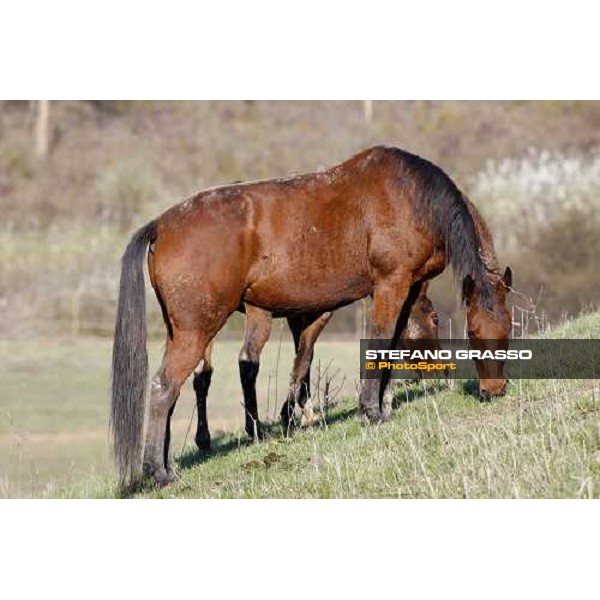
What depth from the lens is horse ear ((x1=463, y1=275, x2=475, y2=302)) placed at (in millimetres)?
9258

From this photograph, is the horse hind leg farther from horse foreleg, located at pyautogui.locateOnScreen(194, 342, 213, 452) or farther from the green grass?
horse foreleg, located at pyautogui.locateOnScreen(194, 342, 213, 452)

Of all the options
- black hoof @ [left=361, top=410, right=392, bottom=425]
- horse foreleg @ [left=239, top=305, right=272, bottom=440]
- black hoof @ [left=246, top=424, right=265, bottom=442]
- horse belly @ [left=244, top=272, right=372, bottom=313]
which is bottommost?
black hoof @ [left=246, top=424, right=265, bottom=442]

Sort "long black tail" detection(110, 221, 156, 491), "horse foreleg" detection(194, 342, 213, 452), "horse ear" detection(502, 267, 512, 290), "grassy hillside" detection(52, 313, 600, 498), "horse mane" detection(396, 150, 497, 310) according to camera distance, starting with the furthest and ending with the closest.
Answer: "horse foreleg" detection(194, 342, 213, 452), "horse ear" detection(502, 267, 512, 290), "horse mane" detection(396, 150, 497, 310), "long black tail" detection(110, 221, 156, 491), "grassy hillside" detection(52, 313, 600, 498)

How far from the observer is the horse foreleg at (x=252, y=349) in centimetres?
984

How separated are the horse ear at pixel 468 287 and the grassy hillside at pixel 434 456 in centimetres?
95

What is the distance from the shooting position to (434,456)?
7.71 meters

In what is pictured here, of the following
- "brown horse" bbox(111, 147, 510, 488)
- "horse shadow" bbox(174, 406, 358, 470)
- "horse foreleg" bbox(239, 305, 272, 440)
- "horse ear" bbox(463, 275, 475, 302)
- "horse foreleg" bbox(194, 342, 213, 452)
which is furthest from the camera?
"horse foreleg" bbox(194, 342, 213, 452)

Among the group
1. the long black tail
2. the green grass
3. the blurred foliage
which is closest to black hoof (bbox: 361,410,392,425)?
the green grass

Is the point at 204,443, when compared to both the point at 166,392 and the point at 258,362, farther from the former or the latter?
the point at 166,392

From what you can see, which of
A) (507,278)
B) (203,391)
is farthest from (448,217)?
(203,391)

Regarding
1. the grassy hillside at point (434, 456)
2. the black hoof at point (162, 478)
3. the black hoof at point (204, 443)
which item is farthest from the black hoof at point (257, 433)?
the black hoof at point (162, 478)

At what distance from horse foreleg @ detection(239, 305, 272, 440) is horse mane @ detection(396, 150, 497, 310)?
182cm

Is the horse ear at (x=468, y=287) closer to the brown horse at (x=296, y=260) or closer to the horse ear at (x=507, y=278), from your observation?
the brown horse at (x=296, y=260)

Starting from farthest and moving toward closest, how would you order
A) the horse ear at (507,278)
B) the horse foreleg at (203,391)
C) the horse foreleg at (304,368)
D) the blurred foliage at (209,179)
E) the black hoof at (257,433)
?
the blurred foliage at (209,179), the horse foreleg at (304,368), the horse foreleg at (203,391), the black hoof at (257,433), the horse ear at (507,278)
